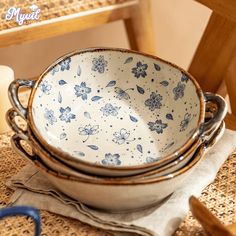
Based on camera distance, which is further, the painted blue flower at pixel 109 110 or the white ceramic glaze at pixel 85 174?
the painted blue flower at pixel 109 110

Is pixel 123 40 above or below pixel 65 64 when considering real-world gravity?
below

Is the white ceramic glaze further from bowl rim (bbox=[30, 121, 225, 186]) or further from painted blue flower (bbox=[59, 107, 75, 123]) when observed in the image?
painted blue flower (bbox=[59, 107, 75, 123])

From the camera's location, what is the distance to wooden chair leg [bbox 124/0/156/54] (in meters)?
0.92

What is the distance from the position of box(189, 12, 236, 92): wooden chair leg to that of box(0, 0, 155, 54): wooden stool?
0.54 ft

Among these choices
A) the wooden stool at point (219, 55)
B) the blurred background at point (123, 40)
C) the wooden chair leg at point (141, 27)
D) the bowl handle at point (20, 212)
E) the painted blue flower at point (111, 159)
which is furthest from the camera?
the blurred background at point (123, 40)

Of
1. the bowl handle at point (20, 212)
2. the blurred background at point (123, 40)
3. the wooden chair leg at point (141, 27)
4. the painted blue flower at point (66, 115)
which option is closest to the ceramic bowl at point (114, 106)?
the painted blue flower at point (66, 115)

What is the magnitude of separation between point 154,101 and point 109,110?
2.5 inches

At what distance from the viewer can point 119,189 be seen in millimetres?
504

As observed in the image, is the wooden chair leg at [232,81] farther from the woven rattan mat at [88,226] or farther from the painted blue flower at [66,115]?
the painted blue flower at [66,115]

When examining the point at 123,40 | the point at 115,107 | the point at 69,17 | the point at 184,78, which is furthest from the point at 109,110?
the point at 123,40

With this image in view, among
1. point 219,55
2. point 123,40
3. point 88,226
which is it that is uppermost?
point 219,55

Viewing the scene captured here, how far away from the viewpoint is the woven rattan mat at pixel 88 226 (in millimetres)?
559

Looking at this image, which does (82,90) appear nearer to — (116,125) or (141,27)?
(116,125)

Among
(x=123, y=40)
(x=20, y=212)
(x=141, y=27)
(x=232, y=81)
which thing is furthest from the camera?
(x=123, y=40)
